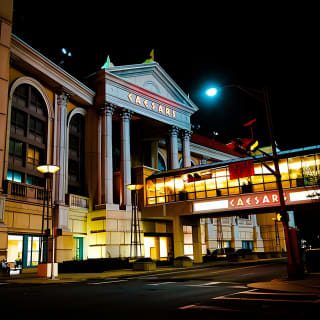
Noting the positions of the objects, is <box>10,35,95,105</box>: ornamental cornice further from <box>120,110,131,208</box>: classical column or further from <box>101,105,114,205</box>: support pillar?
<box>120,110,131,208</box>: classical column

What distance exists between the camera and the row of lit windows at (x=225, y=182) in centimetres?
3688

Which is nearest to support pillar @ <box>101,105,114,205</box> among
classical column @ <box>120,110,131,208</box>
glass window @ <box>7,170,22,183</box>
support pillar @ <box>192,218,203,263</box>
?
classical column @ <box>120,110,131,208</box>

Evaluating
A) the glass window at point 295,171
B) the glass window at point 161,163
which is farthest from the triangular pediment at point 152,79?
the glass window at point 295,171

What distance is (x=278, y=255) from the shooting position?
201ft

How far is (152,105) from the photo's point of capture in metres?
49.6

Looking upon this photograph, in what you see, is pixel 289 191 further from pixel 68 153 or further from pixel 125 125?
pixel 68 153

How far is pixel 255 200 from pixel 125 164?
15075 mm

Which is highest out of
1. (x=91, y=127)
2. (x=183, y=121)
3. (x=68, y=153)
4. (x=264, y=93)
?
(x=183, y=121)

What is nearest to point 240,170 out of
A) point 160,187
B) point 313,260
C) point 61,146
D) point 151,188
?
point 313,260

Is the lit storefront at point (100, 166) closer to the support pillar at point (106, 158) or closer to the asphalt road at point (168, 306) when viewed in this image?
the support pillar at point (106, 158)

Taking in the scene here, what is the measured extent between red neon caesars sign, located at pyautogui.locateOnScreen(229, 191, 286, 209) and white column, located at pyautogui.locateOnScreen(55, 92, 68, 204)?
17.1 m

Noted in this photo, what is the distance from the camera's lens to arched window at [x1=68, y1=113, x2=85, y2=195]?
4197 centimetres

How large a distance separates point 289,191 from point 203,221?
79.6 ft

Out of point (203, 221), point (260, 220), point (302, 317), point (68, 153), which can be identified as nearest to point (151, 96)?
point (68, 153)
